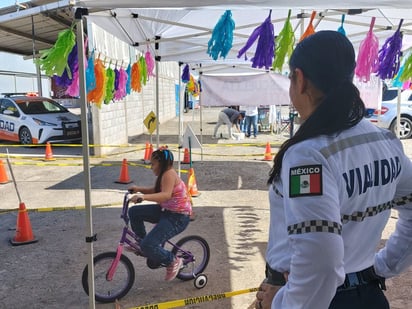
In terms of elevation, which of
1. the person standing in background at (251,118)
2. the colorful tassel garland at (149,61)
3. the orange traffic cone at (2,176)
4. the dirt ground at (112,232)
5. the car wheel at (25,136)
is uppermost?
the colorful tassel garland at (149,61)

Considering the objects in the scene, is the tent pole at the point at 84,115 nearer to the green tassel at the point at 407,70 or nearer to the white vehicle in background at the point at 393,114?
the green tassel at the point at 407,70

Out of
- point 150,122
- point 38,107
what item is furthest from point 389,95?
point 38,107

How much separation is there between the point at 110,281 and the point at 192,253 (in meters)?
0.91

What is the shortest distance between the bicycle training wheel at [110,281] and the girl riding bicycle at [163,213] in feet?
0.85

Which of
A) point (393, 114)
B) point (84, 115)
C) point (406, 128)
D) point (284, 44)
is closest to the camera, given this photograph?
point (84, 115)

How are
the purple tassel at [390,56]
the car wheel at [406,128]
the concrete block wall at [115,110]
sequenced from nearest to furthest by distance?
1. the purple tassel at [390,56]
2. the concrete block wall at [115,110]
3. the car wheel at [406,128]

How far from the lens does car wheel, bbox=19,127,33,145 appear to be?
1371 centimetres

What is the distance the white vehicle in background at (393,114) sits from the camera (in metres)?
14.6

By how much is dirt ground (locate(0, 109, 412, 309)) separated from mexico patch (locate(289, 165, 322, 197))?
9.44 ft

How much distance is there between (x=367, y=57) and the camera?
5699mm

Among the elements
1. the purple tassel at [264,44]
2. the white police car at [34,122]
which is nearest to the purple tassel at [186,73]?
the white police car at [34,122]

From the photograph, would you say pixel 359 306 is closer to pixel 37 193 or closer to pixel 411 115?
pixel 37 193

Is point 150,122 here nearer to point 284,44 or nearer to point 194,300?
point 284,44

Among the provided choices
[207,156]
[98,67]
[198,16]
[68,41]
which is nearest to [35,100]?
[207,156]
